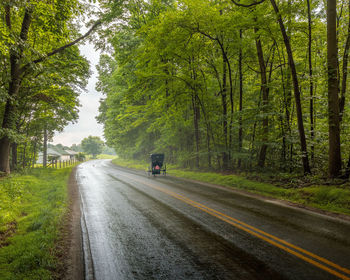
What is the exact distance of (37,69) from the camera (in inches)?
428

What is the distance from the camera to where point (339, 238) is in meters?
4.55

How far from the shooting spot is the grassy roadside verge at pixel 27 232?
3.74 m

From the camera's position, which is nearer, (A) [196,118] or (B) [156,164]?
(B) [156,164]

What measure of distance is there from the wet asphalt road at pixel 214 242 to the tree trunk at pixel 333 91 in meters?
3.53

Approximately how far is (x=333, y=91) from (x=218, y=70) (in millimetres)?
9250

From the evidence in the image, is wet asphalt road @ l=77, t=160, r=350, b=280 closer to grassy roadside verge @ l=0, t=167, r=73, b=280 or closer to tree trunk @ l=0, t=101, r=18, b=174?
grassy roadside verge @ l=0, t=167, r=73, b=280

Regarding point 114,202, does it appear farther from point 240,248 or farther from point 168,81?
point 168,81

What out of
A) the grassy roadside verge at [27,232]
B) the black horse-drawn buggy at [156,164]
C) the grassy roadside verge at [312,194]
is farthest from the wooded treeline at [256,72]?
the grassy roadside verge at [27,232]

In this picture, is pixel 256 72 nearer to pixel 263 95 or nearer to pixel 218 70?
pixel 263 95

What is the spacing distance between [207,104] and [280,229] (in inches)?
543

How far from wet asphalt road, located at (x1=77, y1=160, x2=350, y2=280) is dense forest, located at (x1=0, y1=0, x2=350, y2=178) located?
499cm

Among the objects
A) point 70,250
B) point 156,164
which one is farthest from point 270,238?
point 156,164

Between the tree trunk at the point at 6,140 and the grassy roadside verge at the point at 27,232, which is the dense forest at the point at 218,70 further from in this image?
the grassy roadside verge at the point at 27,232

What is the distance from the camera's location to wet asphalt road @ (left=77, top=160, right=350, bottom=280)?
3.48 meters
